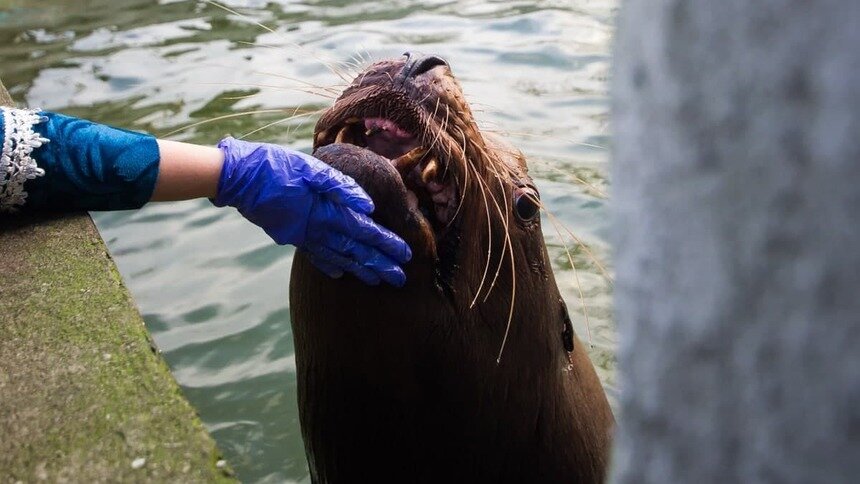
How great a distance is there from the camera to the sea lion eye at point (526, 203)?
255 cm

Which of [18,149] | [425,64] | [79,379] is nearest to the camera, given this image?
[425,64]

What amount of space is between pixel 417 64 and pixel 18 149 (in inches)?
52.2

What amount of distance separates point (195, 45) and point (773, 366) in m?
8.25

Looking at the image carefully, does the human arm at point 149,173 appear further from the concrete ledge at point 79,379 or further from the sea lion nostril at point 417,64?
the sea lion nostril at point 417,64

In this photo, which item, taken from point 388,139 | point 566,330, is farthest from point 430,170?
point 566,330

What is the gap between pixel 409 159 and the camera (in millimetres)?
2279

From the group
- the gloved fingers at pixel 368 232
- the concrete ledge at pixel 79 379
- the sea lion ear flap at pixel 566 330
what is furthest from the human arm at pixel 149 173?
the sea lion ear flap at pixel 566 330

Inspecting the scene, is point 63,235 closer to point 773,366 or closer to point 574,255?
point 574,255

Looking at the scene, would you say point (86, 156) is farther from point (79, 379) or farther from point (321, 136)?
point (321, 136)

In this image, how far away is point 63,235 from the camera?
10.9 feet

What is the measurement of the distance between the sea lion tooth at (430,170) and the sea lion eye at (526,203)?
33 centimetres

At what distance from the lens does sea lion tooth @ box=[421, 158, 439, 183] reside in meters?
2.29

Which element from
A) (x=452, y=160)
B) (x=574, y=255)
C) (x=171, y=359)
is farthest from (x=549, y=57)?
(x=452, y=160)

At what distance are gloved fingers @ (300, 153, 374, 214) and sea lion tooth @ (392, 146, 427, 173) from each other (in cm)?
11
